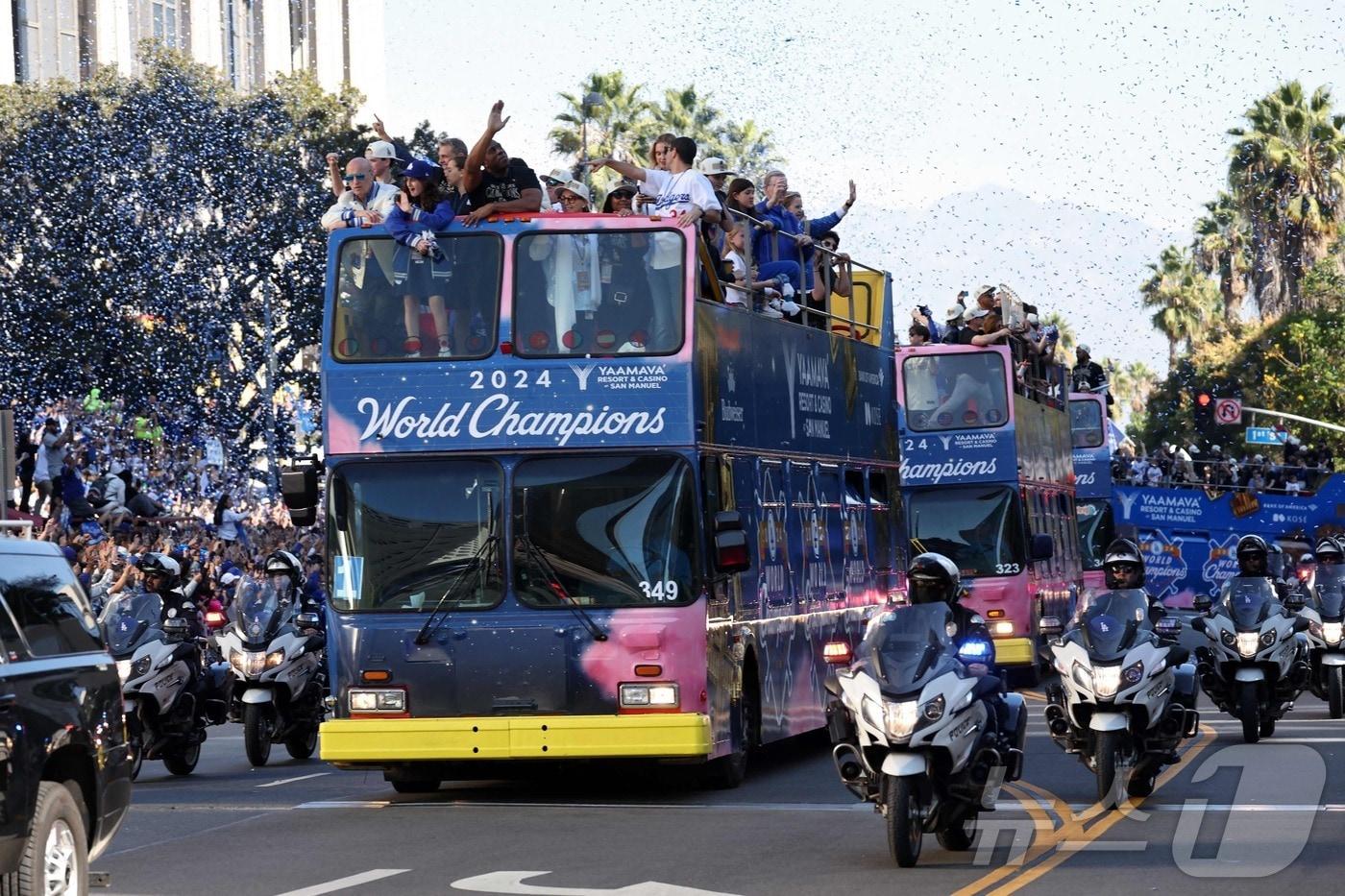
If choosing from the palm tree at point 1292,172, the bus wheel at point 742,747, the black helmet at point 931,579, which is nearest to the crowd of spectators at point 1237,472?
the palm tree at point 1292,172

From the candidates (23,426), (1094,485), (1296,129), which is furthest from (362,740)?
(1296,129)

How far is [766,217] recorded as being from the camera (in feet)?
65.5

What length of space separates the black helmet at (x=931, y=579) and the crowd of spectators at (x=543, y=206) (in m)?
3.95

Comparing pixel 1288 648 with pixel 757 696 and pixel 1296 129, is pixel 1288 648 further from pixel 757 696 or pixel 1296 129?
pixel 1296 129

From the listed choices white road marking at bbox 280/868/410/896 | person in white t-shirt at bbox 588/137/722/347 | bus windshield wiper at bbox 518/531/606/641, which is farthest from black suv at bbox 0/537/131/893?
person in white t-shirt at bbox 588/137/722/347

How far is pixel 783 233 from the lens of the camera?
19906 mm

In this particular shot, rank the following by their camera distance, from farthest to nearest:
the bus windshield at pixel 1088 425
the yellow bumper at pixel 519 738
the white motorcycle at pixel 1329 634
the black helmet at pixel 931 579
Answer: the bus windshield at pixel 1088 425
the white motorcycle at pixel 1329 634
the yellow bumper at pixel 519 738
the black helmet at pixel 931 579

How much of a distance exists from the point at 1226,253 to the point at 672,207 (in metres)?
63.4

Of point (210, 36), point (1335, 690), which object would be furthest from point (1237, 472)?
point (1335, 690)

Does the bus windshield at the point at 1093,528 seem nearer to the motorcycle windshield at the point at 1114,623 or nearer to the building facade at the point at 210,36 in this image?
the building facade at the point at 210,36

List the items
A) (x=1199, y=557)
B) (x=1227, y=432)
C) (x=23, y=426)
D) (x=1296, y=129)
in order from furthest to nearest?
(x=1227, y=432), (x=1296, y=129), (x=1199, y=557), (x=23, y=426)

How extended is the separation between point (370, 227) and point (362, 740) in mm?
3456

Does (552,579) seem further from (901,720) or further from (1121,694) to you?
(901,720)

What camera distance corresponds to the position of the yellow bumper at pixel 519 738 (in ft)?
51.2
